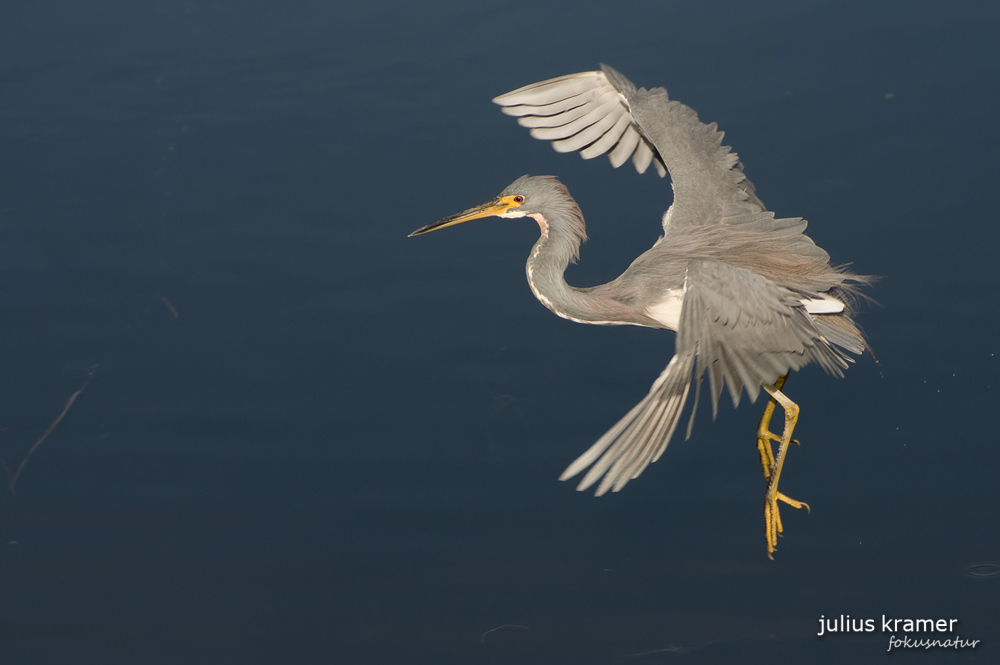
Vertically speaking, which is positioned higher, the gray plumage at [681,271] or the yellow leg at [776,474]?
the gray plumage at [681,271]

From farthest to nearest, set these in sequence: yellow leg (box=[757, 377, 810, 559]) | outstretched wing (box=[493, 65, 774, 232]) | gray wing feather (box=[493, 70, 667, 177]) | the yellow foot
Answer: gray wing feather (box=[493, 70, 667, 177]) < outstretched wing (box=[493, 65, 774, 232]) < the yellow foot < yellow leg (box=[757, 377, 810, 559])

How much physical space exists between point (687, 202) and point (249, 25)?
19.6ft

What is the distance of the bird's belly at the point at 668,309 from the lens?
253 inches

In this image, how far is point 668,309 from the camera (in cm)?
656

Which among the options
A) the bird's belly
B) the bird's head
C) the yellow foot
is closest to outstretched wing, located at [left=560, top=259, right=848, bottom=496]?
the bird's belly

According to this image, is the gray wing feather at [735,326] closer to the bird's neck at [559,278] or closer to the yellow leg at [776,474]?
the yellow leg at [776,474]

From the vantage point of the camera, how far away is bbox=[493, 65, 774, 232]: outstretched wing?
700cm

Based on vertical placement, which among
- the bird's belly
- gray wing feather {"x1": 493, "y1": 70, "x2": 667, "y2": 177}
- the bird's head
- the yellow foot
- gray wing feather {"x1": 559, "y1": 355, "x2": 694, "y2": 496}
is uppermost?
gray wing feather {"x1": 493, "y1": 70, "x2": 667, "y2": 177}

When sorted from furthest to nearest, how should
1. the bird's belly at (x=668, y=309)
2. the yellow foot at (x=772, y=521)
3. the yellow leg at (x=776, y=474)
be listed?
the yellow foot at (x=772, y=521), the yellow leg at (x=776, y=474), the bird's belly at (x=668, y=309)

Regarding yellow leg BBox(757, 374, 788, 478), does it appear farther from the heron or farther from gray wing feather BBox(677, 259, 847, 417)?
gray wing feather BBox(677, 259, 847, 417)

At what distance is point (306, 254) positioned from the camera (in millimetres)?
8984

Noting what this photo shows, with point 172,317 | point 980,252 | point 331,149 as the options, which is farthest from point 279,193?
point 980,252

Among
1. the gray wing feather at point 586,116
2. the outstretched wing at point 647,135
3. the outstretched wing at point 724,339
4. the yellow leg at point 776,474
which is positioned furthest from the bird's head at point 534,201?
the yellow leg at point 776,474

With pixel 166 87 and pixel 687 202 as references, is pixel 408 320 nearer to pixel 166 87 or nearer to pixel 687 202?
pixel 687 202
